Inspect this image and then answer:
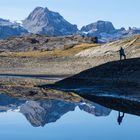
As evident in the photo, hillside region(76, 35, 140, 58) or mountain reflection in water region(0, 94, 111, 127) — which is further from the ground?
hillside region(76, 35, 140, 58)

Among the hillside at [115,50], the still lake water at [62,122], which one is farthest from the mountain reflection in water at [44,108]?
the hillside at [115,50]

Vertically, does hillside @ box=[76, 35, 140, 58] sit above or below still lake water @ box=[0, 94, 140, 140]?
above

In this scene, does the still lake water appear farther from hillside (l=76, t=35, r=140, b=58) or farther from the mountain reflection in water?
hillside (l=76, t=35, r=140, b=58)

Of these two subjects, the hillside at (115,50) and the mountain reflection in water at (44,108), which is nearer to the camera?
the mountain reflection in water at (44,108)

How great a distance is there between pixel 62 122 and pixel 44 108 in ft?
24.1

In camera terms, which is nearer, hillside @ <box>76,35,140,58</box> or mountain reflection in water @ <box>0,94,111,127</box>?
mountain reflection in water @ <box>0,94,111,127</box>

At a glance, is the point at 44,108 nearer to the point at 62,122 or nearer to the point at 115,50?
the point at 62,122

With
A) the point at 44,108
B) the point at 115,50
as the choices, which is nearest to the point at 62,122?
the point at 44,108

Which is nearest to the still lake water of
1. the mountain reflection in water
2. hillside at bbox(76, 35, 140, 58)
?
the mountain reflection in water

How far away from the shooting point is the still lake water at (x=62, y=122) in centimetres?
2295

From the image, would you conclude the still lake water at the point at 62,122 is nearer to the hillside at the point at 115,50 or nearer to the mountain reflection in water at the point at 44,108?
the mountain reflection in water at the point at 44,108

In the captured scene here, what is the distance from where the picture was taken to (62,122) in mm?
27641

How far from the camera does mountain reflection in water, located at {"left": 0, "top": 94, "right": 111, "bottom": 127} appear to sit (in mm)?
29164

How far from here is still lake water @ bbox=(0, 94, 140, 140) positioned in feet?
75.3
